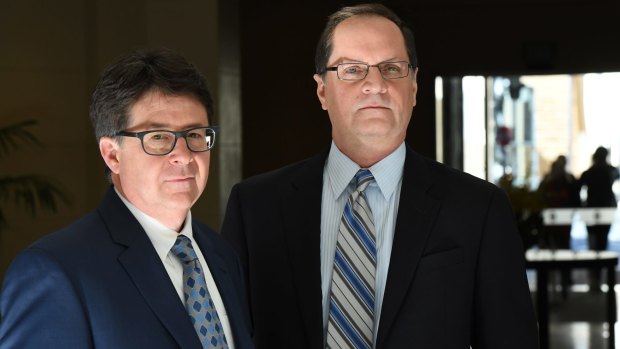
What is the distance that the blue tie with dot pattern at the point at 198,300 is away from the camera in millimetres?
A: 1844

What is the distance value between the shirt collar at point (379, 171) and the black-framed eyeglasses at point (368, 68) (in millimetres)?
176

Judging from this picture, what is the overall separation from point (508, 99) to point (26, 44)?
25.3 ft

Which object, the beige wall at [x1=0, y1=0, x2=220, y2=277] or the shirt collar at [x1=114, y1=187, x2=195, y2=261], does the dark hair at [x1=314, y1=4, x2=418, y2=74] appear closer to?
the shirt collar at [x1=114, y1=187, x2=195, y2=261]

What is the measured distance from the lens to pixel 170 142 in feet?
5.89

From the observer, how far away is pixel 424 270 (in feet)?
7.61

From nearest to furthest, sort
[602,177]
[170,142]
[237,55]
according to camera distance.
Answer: [170,142] → [237,55] → [602,177]

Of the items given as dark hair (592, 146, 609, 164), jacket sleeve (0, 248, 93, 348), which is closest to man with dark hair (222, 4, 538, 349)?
jacket sleeve (0, 248, 93, 348)

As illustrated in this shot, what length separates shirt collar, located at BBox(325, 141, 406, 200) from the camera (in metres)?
2.38

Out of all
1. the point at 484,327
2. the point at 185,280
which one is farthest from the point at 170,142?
the point at 484,327

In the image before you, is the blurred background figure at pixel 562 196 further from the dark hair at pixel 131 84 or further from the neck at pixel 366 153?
the dark hair at pixel 131 84

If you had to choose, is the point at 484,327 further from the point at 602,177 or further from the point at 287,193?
the point at 602,177

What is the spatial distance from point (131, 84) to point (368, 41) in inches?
28.3

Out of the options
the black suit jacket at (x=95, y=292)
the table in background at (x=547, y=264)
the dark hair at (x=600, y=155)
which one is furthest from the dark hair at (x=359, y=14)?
the dark hair at (x=600, y=155)

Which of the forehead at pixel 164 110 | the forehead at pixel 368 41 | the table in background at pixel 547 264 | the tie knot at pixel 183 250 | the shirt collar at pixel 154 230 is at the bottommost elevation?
the table in background at pixel 547 264
